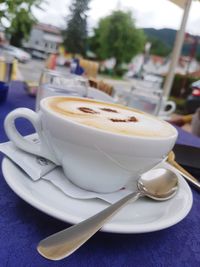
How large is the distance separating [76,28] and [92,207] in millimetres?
11429

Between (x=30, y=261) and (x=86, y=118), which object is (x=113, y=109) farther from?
(x=30, y=261)

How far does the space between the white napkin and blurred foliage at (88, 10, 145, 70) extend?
1287 centimetres

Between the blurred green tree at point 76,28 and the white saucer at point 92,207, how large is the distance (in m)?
10.9

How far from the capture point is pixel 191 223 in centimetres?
27

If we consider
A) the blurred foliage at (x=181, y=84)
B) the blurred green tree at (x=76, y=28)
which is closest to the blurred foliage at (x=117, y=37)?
the blurred green tree at (x=76, y=28)

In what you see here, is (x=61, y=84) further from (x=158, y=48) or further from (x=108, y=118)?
(x=158, y=48)

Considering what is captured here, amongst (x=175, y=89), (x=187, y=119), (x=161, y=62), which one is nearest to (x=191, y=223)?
(x=187, y=119)

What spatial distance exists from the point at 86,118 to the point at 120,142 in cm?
5

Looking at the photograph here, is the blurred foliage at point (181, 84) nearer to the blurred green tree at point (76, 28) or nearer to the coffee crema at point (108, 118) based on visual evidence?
the blurred green tree at point (76, 28)

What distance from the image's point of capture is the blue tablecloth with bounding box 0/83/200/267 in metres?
0.18

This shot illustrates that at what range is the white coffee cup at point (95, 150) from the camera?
8.7 inches

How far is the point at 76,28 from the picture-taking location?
10805mm

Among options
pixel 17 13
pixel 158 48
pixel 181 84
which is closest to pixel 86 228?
pixel 17 13

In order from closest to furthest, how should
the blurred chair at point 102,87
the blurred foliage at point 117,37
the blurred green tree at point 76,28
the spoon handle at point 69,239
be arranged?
the spoon handle at point 69,239
the blurred chair at point 102,87
the blurred green tree at point 76,28
the blurred foliage at point 117,37
